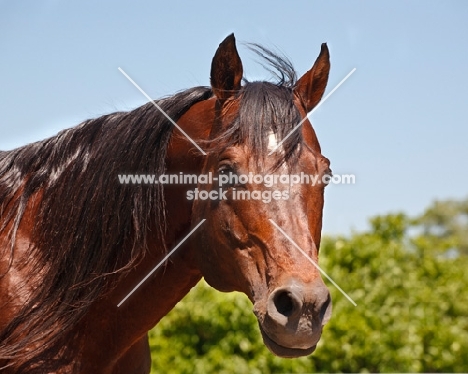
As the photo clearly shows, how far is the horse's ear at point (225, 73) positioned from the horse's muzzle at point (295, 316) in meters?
0.93

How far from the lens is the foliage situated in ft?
23.2

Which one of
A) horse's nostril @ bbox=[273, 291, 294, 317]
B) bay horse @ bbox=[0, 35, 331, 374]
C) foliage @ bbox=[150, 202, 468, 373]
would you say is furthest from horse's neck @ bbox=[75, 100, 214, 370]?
foliage @ bbox=[150, 202, 468, 373]

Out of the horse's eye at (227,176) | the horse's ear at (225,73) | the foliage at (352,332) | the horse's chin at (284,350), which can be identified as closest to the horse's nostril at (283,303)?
the horse's chin at (284,350)

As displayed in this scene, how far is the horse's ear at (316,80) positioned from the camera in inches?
124

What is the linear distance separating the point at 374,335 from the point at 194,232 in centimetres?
475

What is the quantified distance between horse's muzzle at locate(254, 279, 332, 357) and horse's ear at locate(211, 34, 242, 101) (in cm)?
93

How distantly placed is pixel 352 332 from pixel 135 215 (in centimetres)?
475

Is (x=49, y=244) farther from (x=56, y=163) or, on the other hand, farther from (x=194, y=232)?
(x=194, y=232)

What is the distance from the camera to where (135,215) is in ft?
9.63

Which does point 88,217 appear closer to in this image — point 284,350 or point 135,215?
point 135,215

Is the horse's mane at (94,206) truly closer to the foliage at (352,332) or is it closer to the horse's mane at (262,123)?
the horse's mane at (262,123)

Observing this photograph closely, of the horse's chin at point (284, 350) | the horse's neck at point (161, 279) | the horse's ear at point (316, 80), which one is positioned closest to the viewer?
the horse's chin at point (284, 350)

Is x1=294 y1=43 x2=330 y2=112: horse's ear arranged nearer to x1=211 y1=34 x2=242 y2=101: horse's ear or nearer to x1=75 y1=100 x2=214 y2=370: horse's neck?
x1=211 y1=34 x2=242 y2=101: horse's ear

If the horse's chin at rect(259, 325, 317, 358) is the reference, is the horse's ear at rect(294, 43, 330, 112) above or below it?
above
